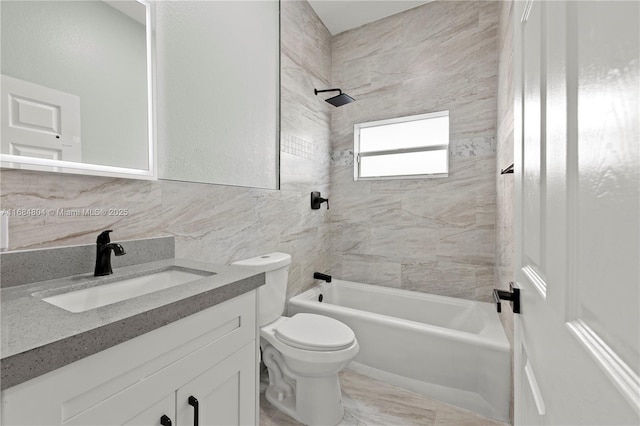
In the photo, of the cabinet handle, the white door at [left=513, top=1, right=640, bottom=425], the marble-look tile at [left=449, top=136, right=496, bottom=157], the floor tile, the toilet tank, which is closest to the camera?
the white door at [left=513, top=1, right=640, bottom=425]

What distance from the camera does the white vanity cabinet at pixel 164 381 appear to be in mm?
521

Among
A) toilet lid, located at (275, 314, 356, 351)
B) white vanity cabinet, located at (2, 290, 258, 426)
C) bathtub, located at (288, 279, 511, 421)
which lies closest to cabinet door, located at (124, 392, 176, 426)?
white vanity cabinet, located at (2, 290, 258, 426)

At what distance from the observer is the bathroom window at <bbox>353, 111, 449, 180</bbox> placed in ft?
7.93

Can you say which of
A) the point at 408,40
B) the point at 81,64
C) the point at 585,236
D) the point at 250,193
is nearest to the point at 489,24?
the point at 408,40

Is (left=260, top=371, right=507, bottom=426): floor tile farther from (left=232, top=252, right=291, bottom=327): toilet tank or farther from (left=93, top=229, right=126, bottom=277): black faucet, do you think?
(left=93, top=229, right=126, bottom=277): black faucet

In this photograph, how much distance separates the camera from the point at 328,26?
2682mm

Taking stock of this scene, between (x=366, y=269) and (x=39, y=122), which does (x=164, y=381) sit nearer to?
(x=39, y=122)

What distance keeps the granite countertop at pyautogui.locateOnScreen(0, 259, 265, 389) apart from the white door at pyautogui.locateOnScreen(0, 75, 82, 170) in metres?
0.43

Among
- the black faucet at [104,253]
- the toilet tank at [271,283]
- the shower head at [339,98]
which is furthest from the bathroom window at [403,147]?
the black faucet at [104,253]

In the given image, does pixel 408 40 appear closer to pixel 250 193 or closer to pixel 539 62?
pixel 250 193

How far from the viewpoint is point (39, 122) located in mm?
942

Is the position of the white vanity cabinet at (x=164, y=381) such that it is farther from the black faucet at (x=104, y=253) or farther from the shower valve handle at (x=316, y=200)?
the shower valve handle at (x=316, y=200)

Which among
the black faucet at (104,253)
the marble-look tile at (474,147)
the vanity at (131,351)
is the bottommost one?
the vanity at (131,351)

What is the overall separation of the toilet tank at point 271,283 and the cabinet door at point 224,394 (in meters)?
0.62
